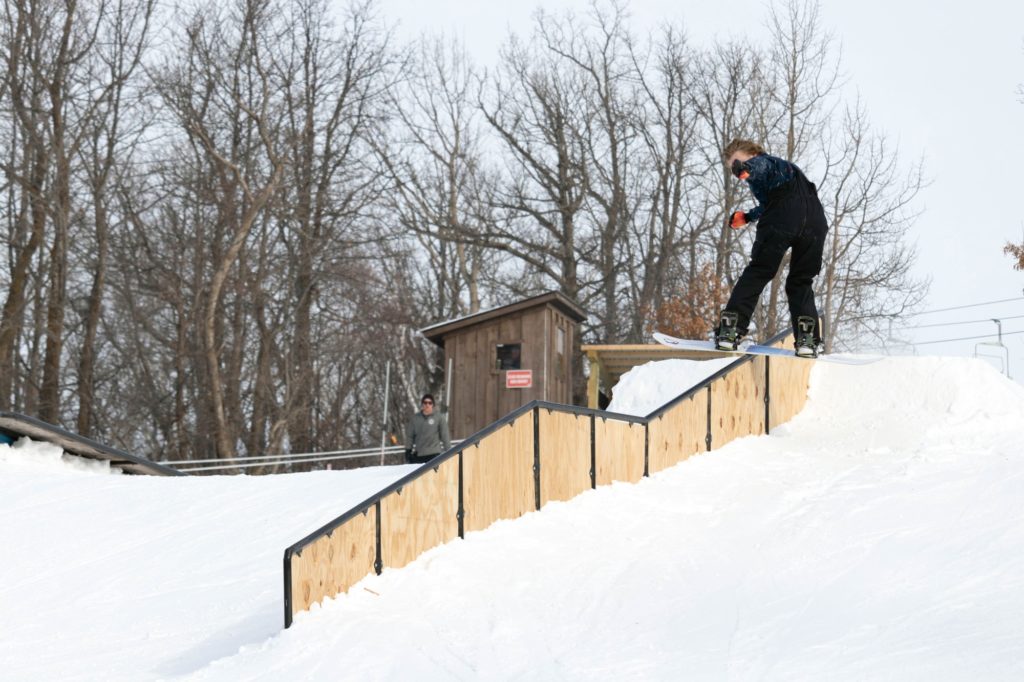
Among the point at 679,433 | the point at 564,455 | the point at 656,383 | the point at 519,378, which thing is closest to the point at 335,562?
the point at 564,455

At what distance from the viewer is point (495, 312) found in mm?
24000

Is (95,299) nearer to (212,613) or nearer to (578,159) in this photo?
(578,159)

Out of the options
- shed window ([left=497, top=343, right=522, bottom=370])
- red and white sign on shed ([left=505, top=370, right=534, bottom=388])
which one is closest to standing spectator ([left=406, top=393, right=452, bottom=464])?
red and white sign on shed ([left=505, top=370, right=534, bottom=388])

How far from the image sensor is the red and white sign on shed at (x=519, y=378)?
23875 millimetres

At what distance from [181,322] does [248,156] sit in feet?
14.7

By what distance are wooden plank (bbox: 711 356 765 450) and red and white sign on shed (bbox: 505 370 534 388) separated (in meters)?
10.5

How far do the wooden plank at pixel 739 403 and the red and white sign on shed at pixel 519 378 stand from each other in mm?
10545

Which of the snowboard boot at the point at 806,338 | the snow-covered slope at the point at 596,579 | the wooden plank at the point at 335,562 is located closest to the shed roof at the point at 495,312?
the snow-covered slope at the point at 596,579

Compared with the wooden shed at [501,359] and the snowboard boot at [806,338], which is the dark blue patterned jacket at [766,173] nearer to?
the snowboard boot at [806,338]

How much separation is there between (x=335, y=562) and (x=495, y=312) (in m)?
16.3

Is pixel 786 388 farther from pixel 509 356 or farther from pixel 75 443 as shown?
pixel 509 356

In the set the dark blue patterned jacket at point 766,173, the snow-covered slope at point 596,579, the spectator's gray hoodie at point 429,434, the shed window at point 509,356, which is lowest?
the snow-covered slope at point 596,579

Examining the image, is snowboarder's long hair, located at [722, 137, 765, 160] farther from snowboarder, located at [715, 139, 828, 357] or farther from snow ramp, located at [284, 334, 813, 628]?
snow ramp, located at [284, 334, 813, 628]

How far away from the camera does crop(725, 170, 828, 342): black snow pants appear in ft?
30.0
